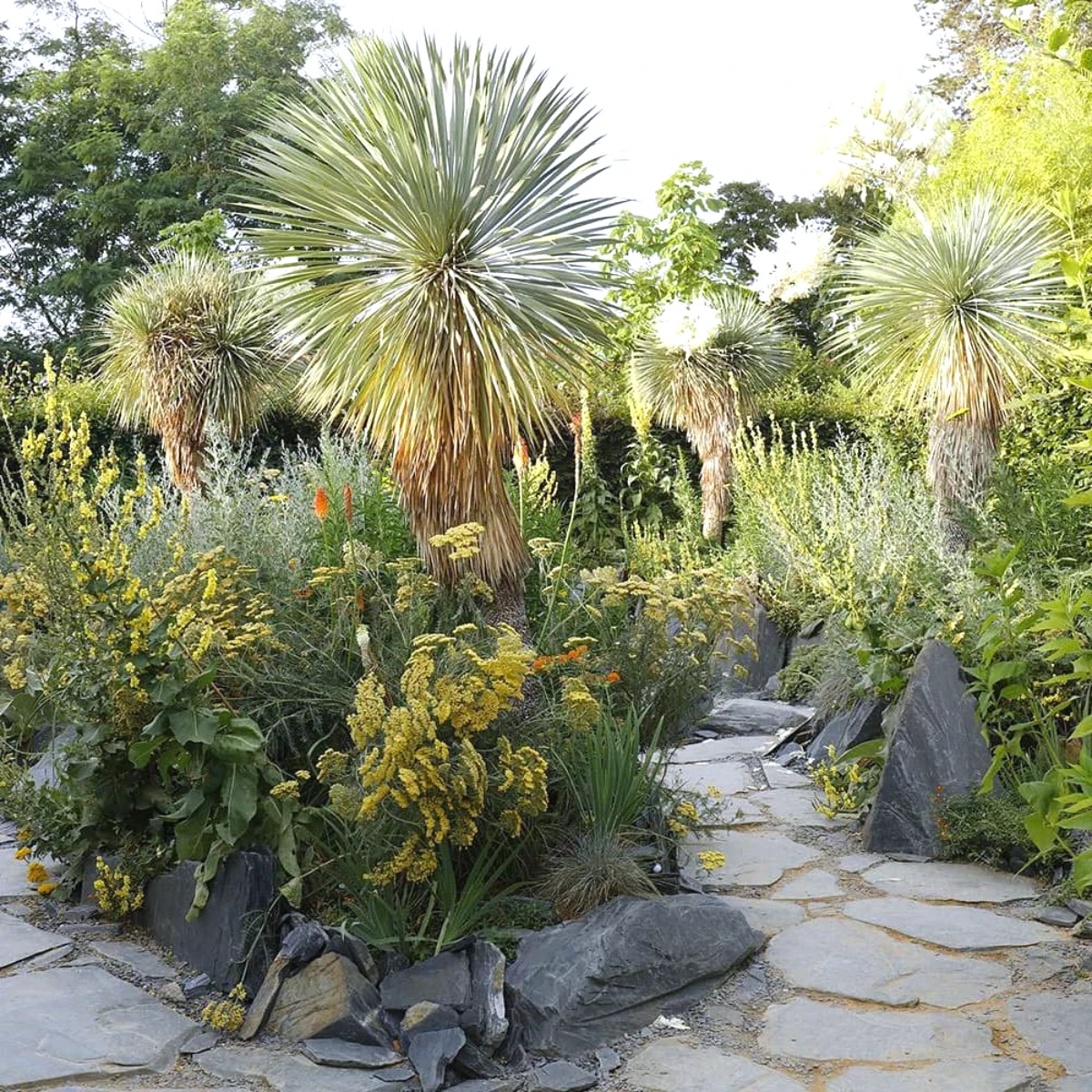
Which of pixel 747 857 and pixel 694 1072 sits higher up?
pixel 747 857

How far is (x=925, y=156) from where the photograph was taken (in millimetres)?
11039

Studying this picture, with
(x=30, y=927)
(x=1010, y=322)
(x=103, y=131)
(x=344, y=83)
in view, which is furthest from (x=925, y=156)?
(x=103, y=131)

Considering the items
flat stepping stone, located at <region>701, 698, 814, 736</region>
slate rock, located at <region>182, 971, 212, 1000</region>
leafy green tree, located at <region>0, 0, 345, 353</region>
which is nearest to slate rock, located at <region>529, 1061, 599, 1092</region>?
slate rock, located at <region>182, 971, 212, 1000</region>

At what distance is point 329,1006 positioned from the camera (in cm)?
276

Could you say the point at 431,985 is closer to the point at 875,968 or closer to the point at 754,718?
→ the point at 875,968

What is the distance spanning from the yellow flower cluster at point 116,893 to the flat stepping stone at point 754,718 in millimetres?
3539

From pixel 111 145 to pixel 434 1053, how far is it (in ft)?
68.3

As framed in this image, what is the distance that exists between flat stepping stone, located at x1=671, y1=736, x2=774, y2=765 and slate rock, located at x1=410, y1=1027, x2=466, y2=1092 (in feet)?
9.70

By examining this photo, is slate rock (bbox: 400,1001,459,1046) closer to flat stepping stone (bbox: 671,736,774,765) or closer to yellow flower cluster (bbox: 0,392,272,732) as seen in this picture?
yellow flower cluster (bbox: 0,392,272,732)

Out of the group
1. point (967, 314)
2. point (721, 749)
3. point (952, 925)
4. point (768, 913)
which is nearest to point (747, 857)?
point (768, 913)

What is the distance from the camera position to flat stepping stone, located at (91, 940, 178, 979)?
10.2 ft

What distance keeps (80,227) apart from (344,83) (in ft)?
62.1

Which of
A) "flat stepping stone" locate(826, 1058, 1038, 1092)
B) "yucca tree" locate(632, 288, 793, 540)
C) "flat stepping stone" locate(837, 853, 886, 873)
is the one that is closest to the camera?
"flat stepping stone" locate(826, 1058, 1038, 1092)

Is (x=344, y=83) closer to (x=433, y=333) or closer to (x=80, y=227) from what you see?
(x=433, y=333)
